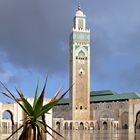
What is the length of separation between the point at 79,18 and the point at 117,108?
1502 cm

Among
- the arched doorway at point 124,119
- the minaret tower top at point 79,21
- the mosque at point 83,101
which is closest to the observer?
the mosque at point 83,101

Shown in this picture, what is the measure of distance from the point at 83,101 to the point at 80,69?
4.77 metres

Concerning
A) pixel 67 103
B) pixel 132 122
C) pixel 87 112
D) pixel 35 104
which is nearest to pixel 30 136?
pixel 35 104

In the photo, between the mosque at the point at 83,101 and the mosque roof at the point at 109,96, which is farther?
the mosque roof at the point at 109,96

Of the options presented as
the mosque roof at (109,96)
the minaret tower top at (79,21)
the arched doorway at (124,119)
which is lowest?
the arched doorway at (124,119)

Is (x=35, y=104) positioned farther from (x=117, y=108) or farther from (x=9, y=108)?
(x=117, y=108)

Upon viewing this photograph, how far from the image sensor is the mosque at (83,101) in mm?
57888

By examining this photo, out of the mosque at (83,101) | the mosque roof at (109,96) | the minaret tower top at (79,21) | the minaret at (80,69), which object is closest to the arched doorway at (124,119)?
the mosque at (83,101)

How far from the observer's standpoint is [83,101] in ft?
201

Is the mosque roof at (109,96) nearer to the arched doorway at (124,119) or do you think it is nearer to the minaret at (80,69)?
the arched doorway at (124,119)

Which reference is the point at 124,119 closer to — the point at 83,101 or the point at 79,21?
the point at 83,101

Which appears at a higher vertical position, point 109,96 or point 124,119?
point 109,96

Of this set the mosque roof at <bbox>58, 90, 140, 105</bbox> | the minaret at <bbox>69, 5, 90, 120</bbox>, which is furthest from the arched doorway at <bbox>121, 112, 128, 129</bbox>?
the minaret at <bbox>69, 5, 90, 120</bbox>

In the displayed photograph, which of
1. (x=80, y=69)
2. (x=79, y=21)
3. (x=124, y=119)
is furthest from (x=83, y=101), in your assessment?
(x=79, y=21)
